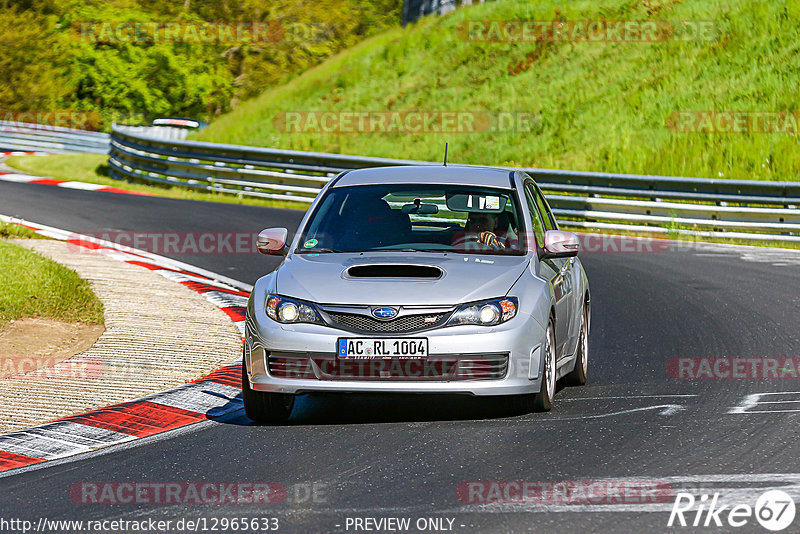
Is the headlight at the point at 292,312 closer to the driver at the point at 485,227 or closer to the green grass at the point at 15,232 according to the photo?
the driver at the point at 485,227

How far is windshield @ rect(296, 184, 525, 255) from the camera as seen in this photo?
820 cm

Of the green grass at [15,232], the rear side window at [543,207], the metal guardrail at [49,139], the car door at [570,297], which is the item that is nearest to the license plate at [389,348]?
the car door at [570,297]

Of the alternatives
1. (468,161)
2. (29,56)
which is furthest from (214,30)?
(468,161)

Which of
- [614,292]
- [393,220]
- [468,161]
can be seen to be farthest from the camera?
[468,161]

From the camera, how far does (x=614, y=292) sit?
1402cm

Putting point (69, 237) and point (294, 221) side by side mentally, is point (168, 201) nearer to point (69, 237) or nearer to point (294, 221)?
point (294, 221)

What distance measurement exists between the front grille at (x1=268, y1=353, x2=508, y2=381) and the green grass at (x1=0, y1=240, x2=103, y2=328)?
4.13 m

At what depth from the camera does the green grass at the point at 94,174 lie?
26.0 m

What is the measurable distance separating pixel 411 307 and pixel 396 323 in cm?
13

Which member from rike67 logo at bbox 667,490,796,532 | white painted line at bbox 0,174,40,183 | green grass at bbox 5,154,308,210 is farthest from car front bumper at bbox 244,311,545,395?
white painted line at bbox 0,174,40,183

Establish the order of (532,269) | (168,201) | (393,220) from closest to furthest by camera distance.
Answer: (532,269) → (393,220) → (168,201)

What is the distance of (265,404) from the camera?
7473mm

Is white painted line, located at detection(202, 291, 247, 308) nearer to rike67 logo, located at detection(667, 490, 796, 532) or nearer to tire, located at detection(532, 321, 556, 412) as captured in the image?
tire, located at detection(532, 321, 556, 412)

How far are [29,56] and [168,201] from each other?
39.3m
